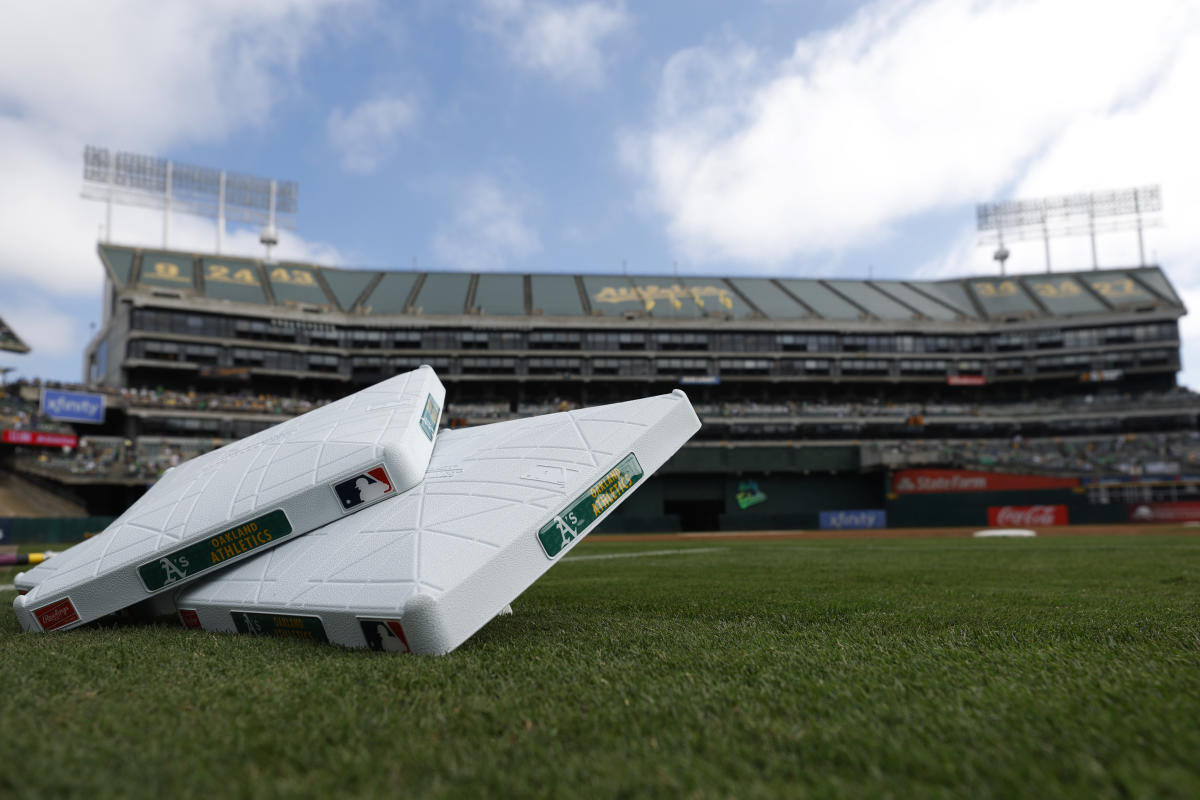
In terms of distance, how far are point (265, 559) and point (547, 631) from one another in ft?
6.60

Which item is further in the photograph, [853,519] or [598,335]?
[598,335]

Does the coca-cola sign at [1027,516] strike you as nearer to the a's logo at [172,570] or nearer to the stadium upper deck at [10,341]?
the a's logo at [172,570]

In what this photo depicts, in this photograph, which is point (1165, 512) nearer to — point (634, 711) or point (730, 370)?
point (730, 370)

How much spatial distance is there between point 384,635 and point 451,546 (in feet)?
1.98

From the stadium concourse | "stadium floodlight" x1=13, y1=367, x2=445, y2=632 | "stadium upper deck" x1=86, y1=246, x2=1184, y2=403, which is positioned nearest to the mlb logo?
"stadium floodlight" x1=13, y1=367, x2=445, y2=632

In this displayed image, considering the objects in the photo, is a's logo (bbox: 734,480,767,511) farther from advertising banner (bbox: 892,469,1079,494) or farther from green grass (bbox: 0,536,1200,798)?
green grass (bbox: 0,536,1200,798)

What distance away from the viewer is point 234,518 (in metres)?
4.80

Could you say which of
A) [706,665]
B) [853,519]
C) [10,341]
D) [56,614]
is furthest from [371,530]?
[10,341]

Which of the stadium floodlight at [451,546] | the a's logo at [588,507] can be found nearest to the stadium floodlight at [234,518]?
the stadium floodlight at [451,546]

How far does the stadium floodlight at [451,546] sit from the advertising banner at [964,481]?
43.6 metres

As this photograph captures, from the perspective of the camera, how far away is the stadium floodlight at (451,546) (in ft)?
12.8

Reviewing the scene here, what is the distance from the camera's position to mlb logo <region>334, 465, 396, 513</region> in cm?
484

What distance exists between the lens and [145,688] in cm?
332

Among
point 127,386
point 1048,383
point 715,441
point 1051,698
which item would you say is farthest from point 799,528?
point 127,386
